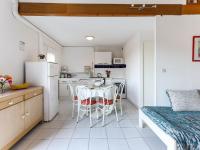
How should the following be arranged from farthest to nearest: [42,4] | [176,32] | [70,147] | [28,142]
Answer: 1. [176,32]
2. [42,4]
3. [28,142]
4. [70,147]

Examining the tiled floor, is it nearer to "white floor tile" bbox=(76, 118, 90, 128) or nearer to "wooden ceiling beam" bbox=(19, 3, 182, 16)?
"white floor tile" bbox=(76, 118, 90, 128)

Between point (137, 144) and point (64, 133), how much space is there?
1.39 metres

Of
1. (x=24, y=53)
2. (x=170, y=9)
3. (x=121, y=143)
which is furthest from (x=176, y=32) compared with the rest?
(x=24, y=53)

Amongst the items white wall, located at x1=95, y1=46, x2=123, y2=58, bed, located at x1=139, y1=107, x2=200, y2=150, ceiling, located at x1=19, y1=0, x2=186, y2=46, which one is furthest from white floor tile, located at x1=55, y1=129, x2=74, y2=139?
white wall, located at x1=95, y1=46, x2=123, y2=58

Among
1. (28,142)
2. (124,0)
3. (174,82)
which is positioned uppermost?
(124,0)

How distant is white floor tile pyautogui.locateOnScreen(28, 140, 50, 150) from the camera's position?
106 inches

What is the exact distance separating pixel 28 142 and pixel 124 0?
127 inches

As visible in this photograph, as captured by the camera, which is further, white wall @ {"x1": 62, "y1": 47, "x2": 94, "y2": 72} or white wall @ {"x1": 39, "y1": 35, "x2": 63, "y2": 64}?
white wall @ {"x1": 62, "y1": 47, "x2": 94, "y2": 72}

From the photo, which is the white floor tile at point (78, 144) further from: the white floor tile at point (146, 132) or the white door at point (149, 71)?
the white door at point (149, 71)

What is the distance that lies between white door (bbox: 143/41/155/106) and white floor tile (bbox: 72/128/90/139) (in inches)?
97.5

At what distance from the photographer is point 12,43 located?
3.55 metres

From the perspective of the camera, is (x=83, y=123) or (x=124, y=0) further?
(x=83, y=123)

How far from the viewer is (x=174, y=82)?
3820 mm

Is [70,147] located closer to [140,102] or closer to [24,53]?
[24,53]
